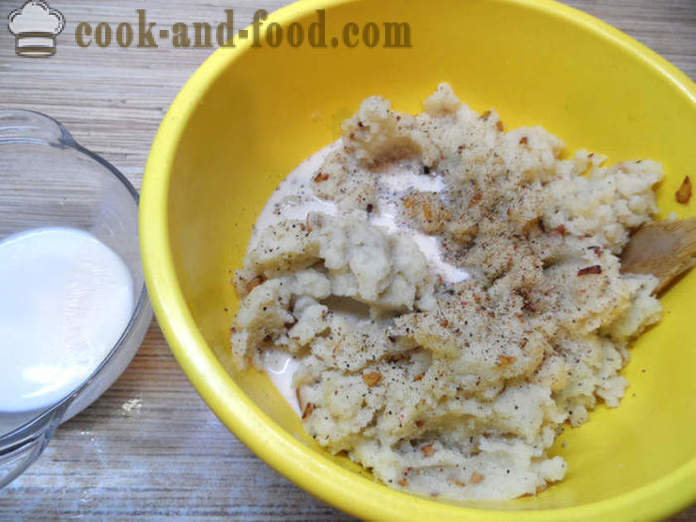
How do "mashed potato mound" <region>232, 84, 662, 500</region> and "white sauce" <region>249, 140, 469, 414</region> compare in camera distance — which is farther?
"white sauce" <region>249, 140, 469, 414</region>

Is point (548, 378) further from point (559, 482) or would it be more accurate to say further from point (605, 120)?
point (605, 120)

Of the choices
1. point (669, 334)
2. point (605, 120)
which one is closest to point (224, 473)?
point (669, 334)

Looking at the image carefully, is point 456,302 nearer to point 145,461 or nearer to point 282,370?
point 282,370

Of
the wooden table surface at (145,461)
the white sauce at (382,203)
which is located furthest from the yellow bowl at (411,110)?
the wooden table surface at (145,461)

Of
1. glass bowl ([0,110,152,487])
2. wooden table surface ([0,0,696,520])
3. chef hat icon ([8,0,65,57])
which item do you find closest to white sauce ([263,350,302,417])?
wooden table surface ([0,0,696,520])

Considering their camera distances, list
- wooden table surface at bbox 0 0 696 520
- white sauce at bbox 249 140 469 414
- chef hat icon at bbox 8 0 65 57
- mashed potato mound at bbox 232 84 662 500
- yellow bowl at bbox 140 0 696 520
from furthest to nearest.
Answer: chef hat icon at bbox 8 0 65 57 < white sauce at bbox 249 140 469 414 < wooden table surface at bbox 0 0 696 520 < mashed potato mound at bbox 232 84 662 500 < yellow bowl at bbox 140 0 696 520

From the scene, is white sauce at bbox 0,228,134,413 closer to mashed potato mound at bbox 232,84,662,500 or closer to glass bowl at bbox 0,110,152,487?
glass bowl at bbox 0,110,152,487

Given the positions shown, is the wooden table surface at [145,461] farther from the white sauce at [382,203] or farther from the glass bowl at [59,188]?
the white sauce at [382,203]
